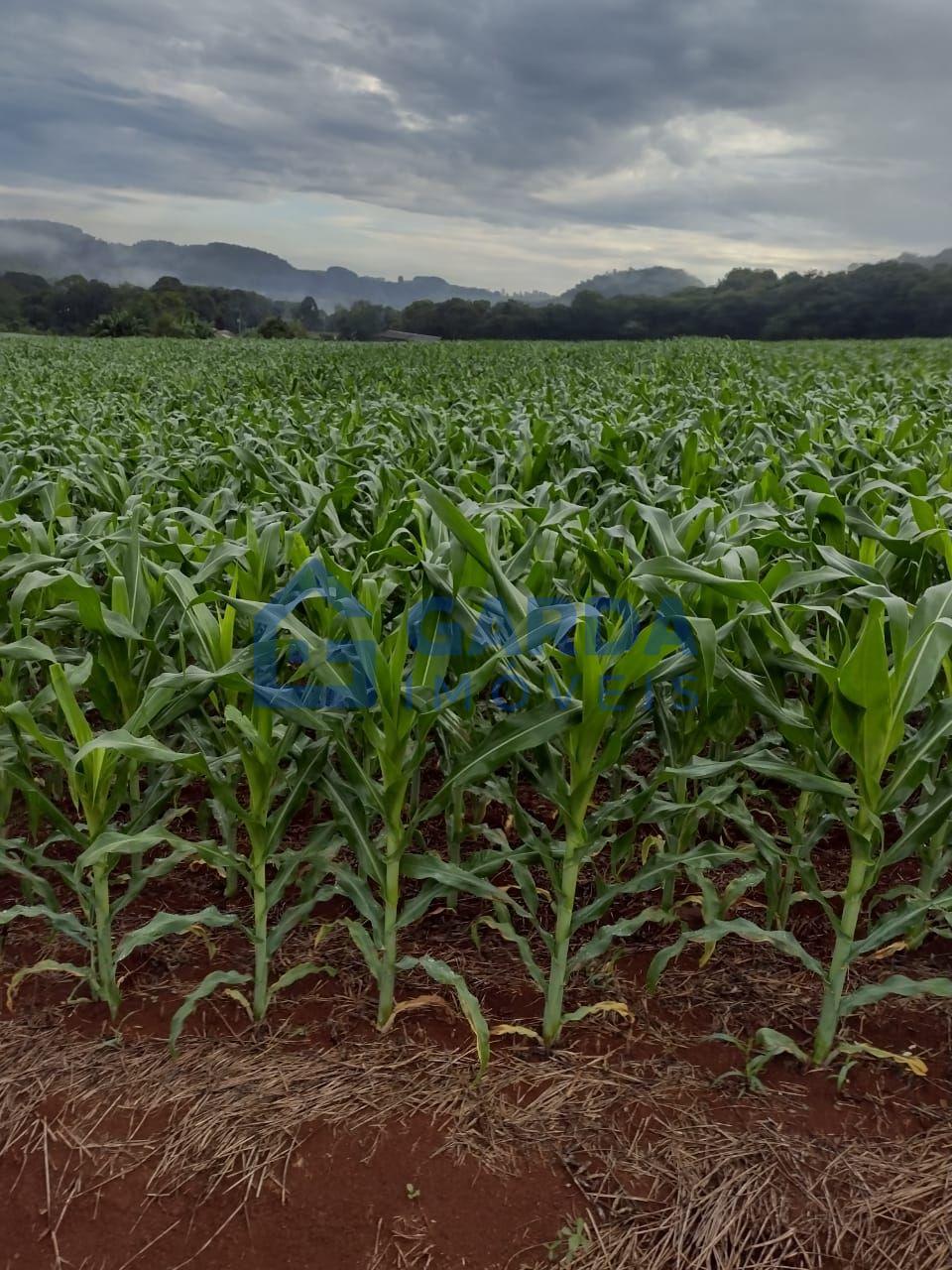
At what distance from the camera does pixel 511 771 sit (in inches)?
Answer: 111

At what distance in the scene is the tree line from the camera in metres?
60.5

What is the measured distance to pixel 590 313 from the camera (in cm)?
6938

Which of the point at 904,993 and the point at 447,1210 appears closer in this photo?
the point at 447,1210

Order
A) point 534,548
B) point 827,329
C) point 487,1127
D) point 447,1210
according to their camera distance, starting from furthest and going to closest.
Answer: point 827,329 < point 534,548 < point 487,1127 < point 447,1210

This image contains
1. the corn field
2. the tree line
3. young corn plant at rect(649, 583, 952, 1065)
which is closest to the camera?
young corn plant at rect(649, 583, 952, 1065)

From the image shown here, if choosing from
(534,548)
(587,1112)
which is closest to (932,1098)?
(587,1112)

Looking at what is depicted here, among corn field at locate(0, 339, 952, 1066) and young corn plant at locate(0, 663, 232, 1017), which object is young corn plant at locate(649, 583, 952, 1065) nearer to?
corn field at locate(0, 339, 952, 1066)

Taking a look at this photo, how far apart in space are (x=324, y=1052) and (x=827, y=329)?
6759 cm

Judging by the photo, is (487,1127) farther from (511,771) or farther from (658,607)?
(658,607)

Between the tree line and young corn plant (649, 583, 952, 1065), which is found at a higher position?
the tree line

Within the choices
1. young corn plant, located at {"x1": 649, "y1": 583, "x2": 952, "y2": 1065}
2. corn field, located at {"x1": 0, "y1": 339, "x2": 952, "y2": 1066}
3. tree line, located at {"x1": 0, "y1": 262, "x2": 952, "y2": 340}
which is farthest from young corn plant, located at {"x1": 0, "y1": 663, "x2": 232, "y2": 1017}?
tree line, located at {"x1": 0, "y1": 262, "x2": 952, "y2": 340}

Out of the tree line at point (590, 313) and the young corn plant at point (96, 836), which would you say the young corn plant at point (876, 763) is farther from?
the tree line at point (590, 313)

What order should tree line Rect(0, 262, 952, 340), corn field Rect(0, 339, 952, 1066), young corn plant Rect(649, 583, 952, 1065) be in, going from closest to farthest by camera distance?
young corn plant Rect(649, 583, 952, 1065), corn field Rect(0, 339, 952, 1066), tree line Rect(0, 262, 952, 340)

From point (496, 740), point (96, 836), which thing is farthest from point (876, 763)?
point (96, 836)
